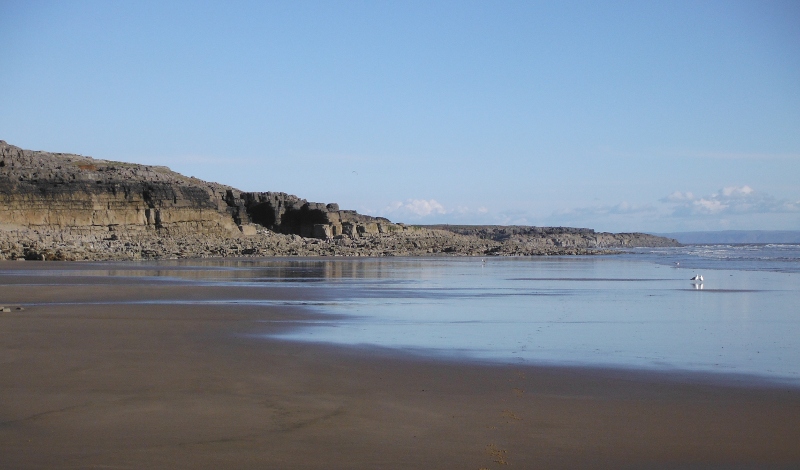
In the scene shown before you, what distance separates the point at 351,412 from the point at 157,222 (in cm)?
5217

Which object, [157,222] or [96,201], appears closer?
[96,201]

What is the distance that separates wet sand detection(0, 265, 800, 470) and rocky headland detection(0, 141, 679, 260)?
32.4 meters

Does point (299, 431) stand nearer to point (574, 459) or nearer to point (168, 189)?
point (574, 459)

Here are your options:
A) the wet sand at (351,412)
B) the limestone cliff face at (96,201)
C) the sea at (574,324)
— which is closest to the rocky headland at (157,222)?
the limestone cliff face at (96,201)

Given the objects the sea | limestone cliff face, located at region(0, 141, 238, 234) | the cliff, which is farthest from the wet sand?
the cliff

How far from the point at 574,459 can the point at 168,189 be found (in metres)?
55.1

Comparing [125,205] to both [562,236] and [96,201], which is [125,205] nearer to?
[96,201]

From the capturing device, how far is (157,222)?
5553 centimetres

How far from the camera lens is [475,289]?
2198cm

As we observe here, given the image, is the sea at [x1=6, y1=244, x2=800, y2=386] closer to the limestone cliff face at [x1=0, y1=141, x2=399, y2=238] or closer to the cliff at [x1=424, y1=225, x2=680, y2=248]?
the limestone cliff face at [x1=0, y1=141, x2=399, y2=238]

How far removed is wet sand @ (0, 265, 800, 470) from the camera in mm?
5367

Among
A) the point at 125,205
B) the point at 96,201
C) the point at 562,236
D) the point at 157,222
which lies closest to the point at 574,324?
the point at 96,201

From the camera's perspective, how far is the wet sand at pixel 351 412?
17.6ft

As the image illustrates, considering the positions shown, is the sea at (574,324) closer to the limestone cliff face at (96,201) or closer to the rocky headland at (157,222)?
the rocky headland at (157,222)
